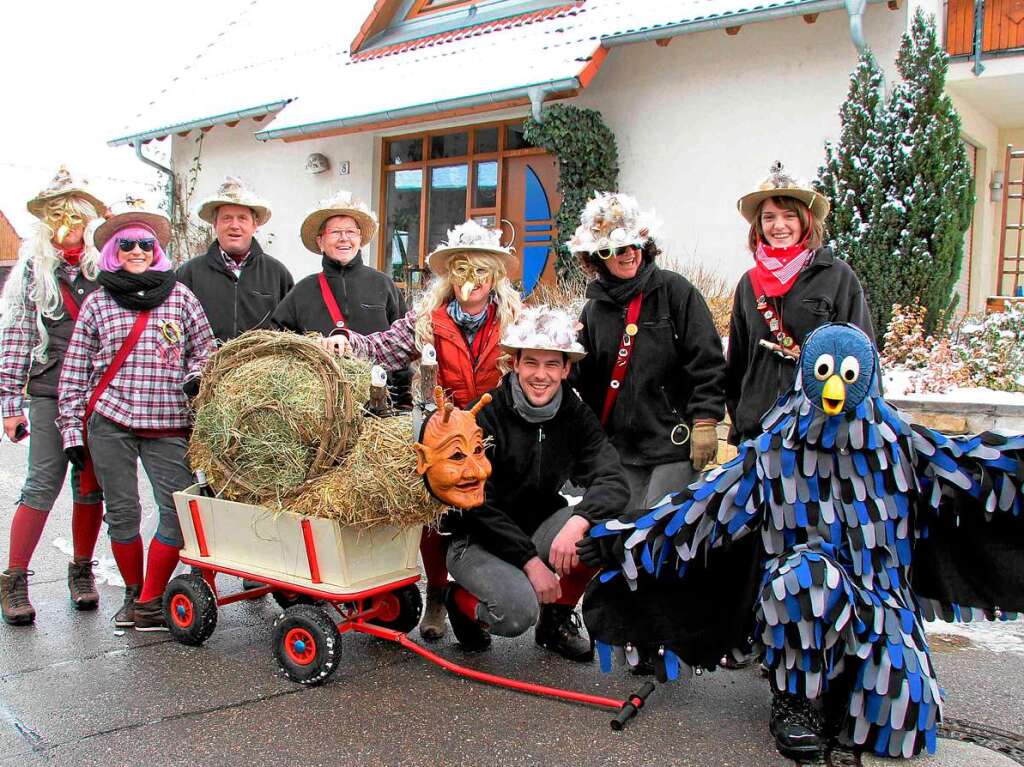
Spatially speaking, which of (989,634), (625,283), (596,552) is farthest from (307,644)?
(989,634)

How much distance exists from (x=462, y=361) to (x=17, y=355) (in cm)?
221

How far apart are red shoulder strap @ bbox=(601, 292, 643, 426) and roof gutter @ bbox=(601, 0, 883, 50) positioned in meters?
6.29

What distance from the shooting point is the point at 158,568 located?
14.1ft

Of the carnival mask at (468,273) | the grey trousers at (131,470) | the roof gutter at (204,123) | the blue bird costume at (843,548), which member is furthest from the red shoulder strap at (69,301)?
the roof gutter at (204,123)

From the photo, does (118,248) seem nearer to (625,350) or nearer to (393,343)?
(393,343)

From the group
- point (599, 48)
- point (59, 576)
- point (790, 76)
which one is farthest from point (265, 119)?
point (59, 576)

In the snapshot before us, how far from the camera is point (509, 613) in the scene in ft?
11.7

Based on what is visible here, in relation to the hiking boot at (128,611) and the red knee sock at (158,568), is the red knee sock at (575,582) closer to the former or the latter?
the red knee sock at (158,568)

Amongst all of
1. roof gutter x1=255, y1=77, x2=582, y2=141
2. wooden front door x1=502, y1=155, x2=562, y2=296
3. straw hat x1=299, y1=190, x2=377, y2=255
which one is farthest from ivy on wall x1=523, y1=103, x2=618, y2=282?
straw hat x1=299, y1=190, x2=377, y2=255

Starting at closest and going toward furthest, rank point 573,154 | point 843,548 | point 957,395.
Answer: point 843,548 → point 957,395 → point 573,154

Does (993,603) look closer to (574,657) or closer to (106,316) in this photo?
(574,657)

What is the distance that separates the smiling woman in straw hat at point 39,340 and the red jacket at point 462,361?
1874 millimetres

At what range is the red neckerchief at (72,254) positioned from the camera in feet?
15.1

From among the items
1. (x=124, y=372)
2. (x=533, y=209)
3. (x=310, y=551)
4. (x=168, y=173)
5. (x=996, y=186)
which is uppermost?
(x=168, y=173)
